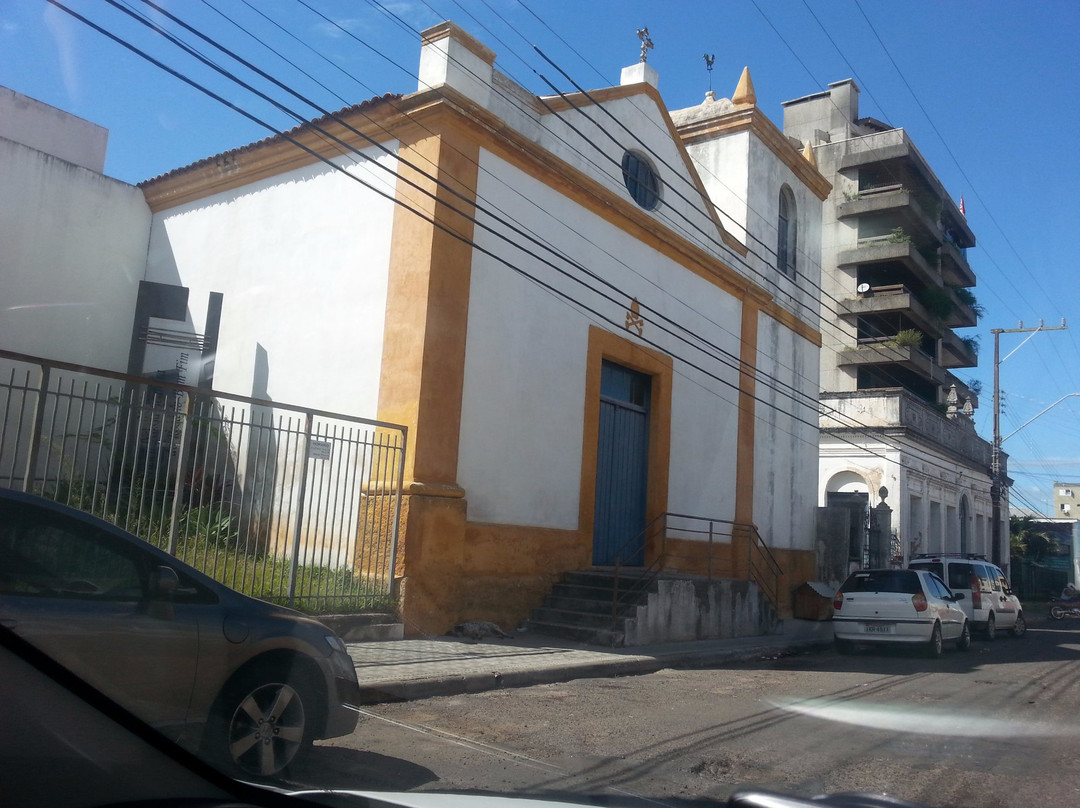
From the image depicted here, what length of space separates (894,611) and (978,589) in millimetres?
5349

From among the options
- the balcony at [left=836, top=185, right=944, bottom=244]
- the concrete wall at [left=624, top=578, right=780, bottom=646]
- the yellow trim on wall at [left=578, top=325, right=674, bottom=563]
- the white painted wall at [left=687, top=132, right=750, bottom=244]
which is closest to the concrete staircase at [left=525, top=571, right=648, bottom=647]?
the concrete wall at [left=624, top=578, right=780, bottom=646]

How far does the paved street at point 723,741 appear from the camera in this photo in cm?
538

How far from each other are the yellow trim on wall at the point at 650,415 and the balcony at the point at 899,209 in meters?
25.4

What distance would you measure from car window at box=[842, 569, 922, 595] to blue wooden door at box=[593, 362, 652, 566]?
351 cm

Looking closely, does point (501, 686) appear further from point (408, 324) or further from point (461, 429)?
point (408, 324)

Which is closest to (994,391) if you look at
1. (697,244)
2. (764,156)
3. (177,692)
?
(764,156)

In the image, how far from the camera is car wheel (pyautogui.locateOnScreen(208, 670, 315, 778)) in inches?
179

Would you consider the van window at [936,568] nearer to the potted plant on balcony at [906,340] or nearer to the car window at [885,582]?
the car window at [885,582]

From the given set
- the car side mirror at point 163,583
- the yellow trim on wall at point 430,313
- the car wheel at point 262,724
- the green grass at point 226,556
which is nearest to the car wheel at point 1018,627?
the yellow trim on wall at point 430,313

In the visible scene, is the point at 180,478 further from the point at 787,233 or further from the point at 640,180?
the point at 787,233

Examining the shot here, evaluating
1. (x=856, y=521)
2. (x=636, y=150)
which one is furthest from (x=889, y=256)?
(x=636, y=150)

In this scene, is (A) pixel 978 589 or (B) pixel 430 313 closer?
(B) pixel 430 313

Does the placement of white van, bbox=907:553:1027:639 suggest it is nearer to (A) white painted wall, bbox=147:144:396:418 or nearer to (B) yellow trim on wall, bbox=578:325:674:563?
(B) yellow trim on wall, bbox=578:325:674:563

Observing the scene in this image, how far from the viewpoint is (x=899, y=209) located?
3750 centimetres
